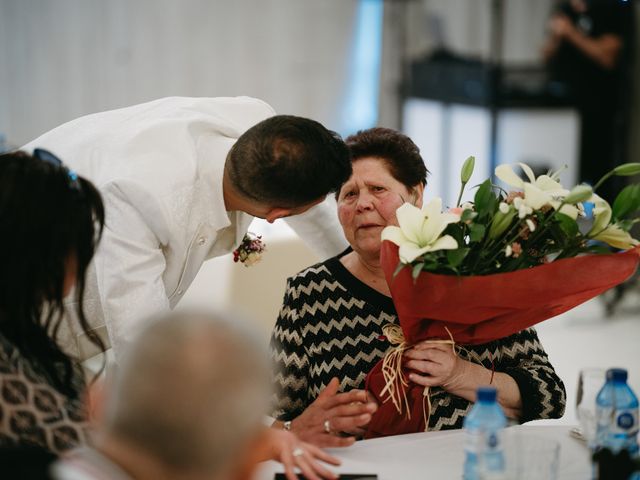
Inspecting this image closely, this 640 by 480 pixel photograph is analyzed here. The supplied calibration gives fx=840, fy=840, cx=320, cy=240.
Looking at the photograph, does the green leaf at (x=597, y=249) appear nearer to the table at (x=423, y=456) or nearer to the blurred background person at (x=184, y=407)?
the table at (x=423, y=456)

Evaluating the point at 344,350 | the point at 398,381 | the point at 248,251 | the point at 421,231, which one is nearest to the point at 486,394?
the point at 421,231

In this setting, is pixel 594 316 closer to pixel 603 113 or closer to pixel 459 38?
pixel 603 113

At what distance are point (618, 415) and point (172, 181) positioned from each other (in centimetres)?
120

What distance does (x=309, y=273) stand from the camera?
7.84ft

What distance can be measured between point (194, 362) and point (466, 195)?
637 cm

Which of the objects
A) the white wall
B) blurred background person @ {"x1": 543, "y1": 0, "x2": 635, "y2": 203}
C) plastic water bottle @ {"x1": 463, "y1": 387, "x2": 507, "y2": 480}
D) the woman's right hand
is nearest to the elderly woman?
the woman's right hand

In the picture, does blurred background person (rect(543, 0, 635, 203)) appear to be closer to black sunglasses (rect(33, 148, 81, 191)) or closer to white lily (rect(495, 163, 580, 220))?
white lily (rect(495, 163, 580, 220))

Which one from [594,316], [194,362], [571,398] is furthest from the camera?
→ [594,316]

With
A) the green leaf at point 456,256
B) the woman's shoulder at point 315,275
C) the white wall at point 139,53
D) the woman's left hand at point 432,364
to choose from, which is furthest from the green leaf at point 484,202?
the white wall at point 139,53

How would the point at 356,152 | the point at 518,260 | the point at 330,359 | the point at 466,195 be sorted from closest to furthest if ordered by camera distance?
1. the point at 518,260
2. the point at 330,359
3. the point at 356,152
4. the point at 466,195

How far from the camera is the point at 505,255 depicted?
6.25 feet

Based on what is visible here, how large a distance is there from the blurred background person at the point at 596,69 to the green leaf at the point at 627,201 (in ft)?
18.8

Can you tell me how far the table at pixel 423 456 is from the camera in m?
1.79

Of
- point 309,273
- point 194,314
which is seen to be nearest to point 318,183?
point 309,273
